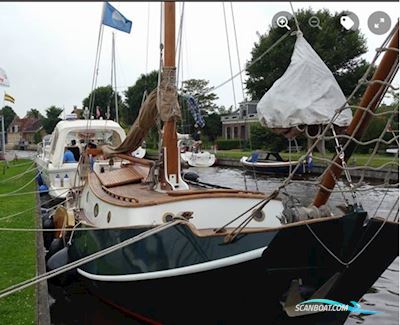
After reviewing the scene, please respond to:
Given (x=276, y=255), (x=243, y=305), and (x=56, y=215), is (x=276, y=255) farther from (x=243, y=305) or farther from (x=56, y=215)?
(x=56, y=215)

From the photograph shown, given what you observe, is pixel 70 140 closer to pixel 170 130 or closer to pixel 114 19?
pixel 114 19

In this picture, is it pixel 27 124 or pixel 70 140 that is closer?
pixel 70 140

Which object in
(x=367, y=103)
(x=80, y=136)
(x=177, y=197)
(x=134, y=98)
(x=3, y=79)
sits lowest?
(x=177, y=197)

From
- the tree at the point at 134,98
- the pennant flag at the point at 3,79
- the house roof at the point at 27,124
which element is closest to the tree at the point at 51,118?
the house roof at the point at 27,124

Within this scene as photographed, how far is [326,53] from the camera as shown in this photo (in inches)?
1860

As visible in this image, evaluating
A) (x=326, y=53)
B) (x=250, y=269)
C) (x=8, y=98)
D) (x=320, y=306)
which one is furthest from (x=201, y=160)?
(x=250, y=269)

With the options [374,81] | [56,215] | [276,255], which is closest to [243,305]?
[276,255]

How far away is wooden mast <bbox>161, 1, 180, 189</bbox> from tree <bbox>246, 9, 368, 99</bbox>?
38.6 m

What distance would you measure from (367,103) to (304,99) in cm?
65

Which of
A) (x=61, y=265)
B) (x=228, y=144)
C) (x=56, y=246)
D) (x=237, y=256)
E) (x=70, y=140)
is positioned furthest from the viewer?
(x=228, y=144)

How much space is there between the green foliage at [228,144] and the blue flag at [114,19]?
46.1 metres

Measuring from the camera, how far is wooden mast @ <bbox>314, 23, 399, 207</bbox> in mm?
4629

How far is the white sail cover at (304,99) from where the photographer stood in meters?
5.09

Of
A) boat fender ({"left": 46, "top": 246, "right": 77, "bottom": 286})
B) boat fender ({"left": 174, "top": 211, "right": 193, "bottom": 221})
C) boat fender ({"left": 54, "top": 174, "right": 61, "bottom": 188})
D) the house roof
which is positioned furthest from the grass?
the house roof
